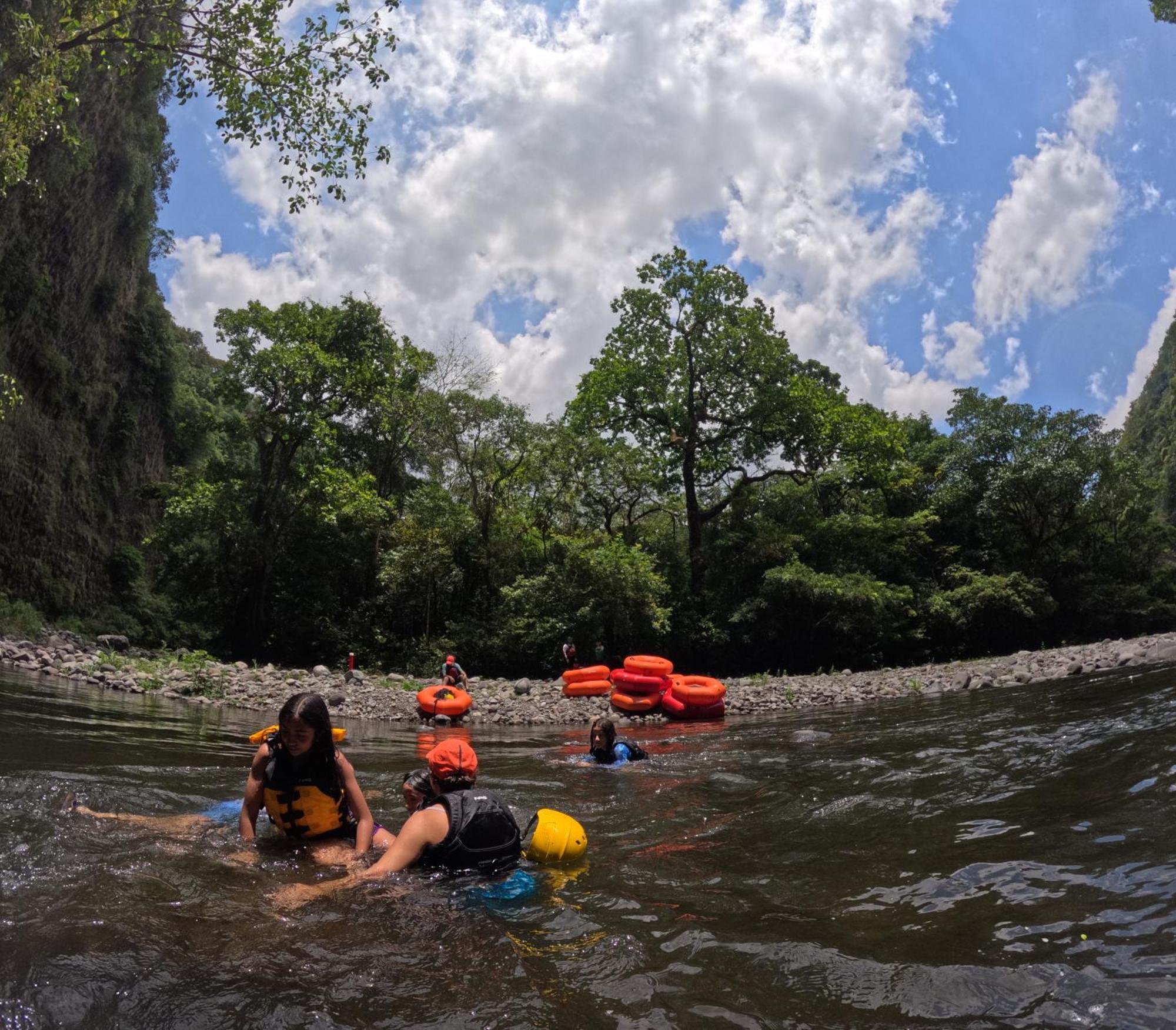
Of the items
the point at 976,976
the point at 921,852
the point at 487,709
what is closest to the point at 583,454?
the point at 487,709

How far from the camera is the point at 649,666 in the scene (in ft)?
47.6

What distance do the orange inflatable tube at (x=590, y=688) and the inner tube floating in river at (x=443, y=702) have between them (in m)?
2.89

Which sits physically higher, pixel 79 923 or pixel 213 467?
pixel 213 467

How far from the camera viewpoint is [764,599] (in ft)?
74.5

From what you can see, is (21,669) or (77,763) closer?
(77,763)

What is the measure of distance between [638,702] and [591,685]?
2266mm

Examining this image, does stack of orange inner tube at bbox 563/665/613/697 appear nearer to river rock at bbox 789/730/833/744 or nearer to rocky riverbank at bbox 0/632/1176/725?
rocky riverbank at bbox 0/632/1176/725

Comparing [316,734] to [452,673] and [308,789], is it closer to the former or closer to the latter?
[308,789]

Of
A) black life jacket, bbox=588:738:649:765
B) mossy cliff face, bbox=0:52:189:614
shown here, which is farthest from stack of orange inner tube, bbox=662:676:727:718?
mossy cliff face, bbox=0:52:189:614

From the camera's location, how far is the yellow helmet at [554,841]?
4.86 metres

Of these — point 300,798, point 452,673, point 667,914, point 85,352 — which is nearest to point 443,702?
point 452,673

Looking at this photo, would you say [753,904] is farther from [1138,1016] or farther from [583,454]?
[583,454]

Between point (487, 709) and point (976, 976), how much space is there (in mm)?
12717

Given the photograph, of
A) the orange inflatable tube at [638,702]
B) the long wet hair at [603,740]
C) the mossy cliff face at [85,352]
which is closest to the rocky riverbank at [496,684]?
the orange inflatable tube at [638,702]
